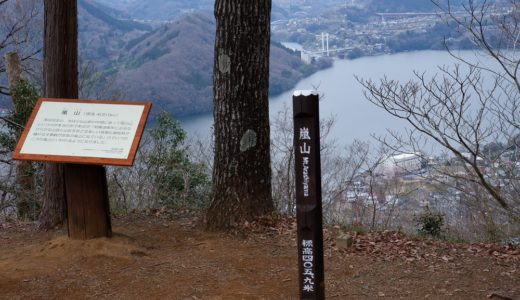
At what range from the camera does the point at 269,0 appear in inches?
211

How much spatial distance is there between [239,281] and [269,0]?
256 centimetres

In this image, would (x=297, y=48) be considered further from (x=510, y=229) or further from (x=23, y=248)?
(x=23, y=248)

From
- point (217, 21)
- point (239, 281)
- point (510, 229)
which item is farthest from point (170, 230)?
point (510, 229)

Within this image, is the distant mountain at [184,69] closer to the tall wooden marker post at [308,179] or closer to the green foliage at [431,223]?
the green foliage at [431,223]

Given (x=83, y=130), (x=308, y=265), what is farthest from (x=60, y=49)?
(x=308, y=265)

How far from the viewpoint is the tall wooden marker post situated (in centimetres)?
324

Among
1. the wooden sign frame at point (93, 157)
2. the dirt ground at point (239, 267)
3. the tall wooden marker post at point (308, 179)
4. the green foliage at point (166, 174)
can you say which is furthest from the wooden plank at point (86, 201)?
the green foliage at point (166, 174)

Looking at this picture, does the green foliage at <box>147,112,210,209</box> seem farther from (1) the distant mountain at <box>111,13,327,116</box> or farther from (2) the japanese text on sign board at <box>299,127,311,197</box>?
(2) the japanese text on sign board at <box>299,127,311,197</box>

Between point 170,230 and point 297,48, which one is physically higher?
point 297,48

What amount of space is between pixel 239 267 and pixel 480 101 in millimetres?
4608

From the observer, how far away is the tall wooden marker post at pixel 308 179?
10.6 feet

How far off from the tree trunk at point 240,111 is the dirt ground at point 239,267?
0.31 metres

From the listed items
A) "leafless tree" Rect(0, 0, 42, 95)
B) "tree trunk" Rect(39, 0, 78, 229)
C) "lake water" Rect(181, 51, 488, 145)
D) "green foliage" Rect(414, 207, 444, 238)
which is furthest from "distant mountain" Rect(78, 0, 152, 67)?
"tree trunk" Rect(39, 0, 78, 229)

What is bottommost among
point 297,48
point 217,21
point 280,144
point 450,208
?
point 450,208
